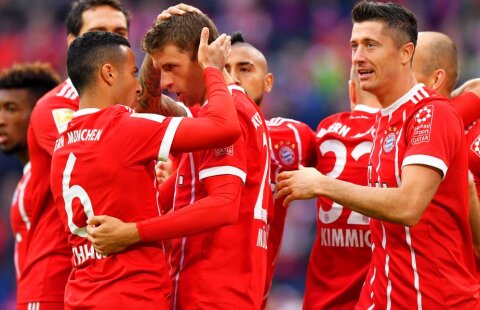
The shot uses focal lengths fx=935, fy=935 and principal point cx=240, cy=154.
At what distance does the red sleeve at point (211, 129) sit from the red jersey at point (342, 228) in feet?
4.62

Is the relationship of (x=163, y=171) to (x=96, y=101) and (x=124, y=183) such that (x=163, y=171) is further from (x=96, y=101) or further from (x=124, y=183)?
(x=124, y=183)

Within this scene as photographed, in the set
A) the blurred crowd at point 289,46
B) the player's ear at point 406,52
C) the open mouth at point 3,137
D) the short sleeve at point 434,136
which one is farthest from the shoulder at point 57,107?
the blurred crowd at point 289,46

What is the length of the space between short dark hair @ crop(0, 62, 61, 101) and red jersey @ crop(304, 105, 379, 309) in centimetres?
244

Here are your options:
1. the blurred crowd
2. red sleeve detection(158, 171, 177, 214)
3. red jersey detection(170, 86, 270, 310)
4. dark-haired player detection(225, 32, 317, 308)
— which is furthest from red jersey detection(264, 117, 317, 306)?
the blurred crowd

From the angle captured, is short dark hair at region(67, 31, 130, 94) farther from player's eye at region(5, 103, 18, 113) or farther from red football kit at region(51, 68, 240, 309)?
player's eye at region(5, 103, 18, 113)

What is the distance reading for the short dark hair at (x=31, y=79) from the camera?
7.41 m

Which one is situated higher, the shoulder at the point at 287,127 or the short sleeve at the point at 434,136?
the short sleeve at the point at 434,136

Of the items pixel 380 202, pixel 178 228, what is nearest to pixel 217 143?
pixel 178 228

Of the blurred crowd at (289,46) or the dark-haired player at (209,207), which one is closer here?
the dark-haired player at (209,207)

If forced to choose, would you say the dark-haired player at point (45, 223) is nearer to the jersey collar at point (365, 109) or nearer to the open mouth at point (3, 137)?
the open mouth at point (3, 137)

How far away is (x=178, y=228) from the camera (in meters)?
4.75

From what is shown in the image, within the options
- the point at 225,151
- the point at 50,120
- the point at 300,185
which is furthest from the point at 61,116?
the point at 300,185

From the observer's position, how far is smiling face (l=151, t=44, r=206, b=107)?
511cm

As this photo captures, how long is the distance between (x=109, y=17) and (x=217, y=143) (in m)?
2.62
